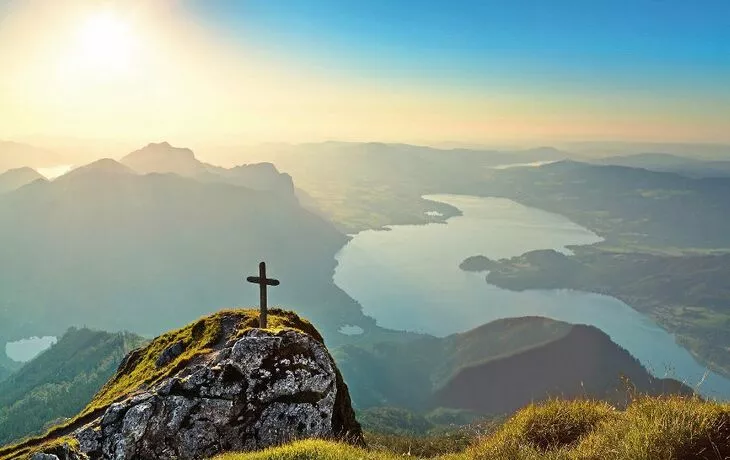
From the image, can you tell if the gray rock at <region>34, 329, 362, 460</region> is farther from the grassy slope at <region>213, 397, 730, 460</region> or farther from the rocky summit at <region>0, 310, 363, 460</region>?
the grassy slope at <region>213, 397, 730, 460</region>

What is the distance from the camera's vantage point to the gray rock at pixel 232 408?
1430 centimetres

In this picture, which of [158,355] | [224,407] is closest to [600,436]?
[224,407]

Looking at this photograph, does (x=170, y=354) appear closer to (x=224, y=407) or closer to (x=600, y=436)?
(x=224, y=407)

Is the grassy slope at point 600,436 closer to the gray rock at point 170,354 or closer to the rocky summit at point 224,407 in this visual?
the rocky summit at point 224,407

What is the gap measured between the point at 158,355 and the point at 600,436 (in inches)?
718

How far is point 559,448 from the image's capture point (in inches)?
370

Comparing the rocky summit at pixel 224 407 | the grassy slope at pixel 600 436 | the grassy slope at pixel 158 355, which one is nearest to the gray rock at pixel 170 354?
the grassy slope at pixel 158 355

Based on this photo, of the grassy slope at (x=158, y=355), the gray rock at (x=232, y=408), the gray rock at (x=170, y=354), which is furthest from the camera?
the gray rock at (x=170, y=354)

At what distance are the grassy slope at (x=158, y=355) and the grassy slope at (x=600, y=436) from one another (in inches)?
370

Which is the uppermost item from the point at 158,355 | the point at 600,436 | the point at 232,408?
the point at 600,436

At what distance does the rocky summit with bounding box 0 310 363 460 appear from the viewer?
14320 mm

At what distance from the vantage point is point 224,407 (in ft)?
49.6

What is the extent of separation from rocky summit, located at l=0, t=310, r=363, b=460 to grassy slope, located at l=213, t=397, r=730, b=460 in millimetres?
5421

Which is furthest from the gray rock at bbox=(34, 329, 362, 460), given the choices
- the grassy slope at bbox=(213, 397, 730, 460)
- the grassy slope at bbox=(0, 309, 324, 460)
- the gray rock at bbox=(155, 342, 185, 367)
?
the grassy slope at bbox=(213, 397, 730, 460)
